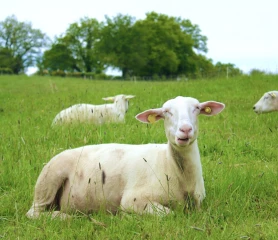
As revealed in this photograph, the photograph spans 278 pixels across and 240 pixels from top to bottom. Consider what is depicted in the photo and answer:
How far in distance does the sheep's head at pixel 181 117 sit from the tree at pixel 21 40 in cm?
7333

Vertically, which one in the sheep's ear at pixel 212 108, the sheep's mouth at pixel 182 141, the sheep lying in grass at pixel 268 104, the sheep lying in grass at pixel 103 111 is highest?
the sheep's ear at pixel 212 108

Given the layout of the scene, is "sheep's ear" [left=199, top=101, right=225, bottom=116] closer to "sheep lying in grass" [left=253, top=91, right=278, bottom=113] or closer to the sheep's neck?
the sheep's neck

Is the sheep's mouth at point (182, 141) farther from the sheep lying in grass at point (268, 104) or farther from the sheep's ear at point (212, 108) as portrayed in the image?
the sheep lying in grass at point (268, 104)

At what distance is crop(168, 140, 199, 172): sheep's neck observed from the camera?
3.69 m

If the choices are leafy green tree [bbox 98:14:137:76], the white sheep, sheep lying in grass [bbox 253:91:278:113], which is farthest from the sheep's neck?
leafy green tree [bbox 98:14:137:76]

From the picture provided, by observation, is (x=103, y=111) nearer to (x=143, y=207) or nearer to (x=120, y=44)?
(x=143, y=207)

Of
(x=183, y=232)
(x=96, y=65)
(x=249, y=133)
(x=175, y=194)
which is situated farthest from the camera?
(x=96, y=65)

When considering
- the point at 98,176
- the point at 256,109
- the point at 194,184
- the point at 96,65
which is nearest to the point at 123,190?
the point at 98,176

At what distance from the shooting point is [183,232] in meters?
2.87

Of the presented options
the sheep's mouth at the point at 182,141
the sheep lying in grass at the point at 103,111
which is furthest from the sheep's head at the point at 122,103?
the sheep's mouth at the point at 182,141

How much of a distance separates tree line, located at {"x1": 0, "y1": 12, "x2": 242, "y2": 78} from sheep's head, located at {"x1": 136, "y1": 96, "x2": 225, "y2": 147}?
43.5 m

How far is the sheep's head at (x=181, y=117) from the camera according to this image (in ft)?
11.0

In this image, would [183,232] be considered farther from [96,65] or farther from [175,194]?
[96,65]

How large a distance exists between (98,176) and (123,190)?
33 centimetres
